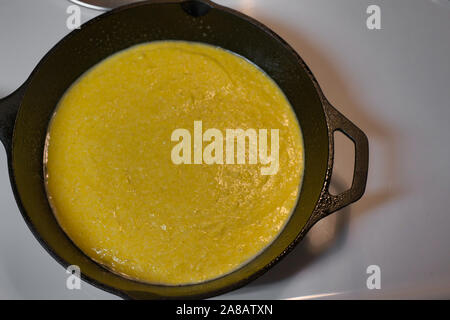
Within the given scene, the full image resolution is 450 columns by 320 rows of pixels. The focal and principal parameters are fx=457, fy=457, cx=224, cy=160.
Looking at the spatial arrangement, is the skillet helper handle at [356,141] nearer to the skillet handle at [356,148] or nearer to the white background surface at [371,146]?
the skillet handle at [356,148]

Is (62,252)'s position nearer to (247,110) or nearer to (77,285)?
(77,285)

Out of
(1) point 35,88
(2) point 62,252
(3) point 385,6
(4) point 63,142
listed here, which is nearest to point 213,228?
(2) point 62,252

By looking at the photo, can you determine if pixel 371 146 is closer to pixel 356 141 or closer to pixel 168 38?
pixel 356 141

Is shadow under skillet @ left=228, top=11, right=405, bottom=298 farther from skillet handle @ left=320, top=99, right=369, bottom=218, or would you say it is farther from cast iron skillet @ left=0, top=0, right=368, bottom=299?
skillet handle @ left=320, top=99, right=369, bottom=218

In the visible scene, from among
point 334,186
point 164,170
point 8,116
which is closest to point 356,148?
point 334,186

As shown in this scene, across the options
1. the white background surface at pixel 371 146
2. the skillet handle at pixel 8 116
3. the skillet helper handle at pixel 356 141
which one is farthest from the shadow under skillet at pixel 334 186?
the skillet handle at pixel 8 116

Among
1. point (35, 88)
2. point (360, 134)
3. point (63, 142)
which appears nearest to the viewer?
point (360, 134)
